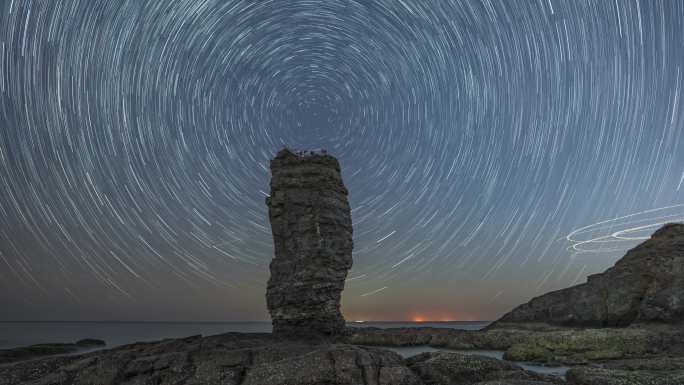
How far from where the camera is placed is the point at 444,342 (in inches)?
2266

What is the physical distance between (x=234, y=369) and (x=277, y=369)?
3.09m

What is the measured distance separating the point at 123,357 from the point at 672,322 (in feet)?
208

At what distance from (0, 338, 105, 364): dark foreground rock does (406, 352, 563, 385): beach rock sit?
50644 mm

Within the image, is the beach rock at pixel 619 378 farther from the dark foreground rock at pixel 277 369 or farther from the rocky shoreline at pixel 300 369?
the dark foreground rock at pixel 277 369

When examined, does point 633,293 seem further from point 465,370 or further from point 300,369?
point 300,369

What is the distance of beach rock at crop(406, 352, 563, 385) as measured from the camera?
22266 mm

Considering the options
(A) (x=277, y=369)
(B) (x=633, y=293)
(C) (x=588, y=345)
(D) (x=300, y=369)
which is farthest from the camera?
(B) (x=633, y=293)

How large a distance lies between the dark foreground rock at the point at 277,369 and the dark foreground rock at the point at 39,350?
30.6 metres

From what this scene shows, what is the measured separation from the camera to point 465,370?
2333 cm

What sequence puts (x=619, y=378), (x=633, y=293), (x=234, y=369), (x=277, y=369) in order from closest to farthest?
(x=619, y=378)
(x=277, y=369)
(x=234, y=369)
(x=633, y=293)

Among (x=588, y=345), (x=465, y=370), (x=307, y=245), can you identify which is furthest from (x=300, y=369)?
(x=588, y=345)

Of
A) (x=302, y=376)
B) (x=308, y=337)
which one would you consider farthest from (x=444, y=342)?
(x=302, y=376)

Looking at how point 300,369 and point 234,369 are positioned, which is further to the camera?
point 234,369

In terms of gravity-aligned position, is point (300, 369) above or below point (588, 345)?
below
